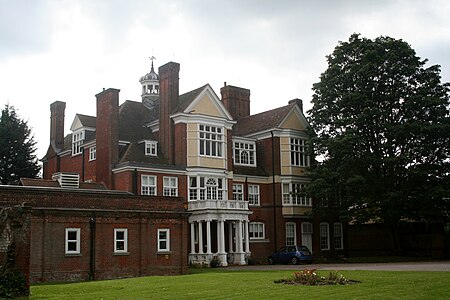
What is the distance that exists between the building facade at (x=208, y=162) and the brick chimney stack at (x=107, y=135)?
7cm

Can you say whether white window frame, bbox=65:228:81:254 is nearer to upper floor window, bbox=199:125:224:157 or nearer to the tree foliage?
upper floor window, bbox=199:125:224:157

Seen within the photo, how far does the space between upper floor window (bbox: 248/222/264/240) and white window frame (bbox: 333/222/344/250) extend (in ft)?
27.6

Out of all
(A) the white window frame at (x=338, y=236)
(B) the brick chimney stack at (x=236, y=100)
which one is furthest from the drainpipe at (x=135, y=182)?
(A) the white window frame at (x=338, y=236)

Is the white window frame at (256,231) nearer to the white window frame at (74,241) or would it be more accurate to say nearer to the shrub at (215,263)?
the shrub at (215,263)

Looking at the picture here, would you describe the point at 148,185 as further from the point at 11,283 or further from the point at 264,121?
the point at 11,283

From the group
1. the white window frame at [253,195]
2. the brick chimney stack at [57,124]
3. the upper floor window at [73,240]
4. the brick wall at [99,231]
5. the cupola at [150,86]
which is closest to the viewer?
the brick wall at [99,231]

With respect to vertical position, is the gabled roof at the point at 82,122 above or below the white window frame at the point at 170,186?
above

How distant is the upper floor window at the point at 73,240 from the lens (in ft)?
104

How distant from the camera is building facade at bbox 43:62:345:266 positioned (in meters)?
44.0

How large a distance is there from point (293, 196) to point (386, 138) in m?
9.63

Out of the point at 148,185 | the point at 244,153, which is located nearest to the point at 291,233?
the point at 244,153

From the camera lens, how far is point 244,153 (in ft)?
169

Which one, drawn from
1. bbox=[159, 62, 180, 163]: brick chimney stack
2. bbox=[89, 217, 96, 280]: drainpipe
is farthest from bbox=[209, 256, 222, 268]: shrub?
bbox=[89, 217, 96, 280]: drainpipe

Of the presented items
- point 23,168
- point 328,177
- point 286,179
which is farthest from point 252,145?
point 23,168
